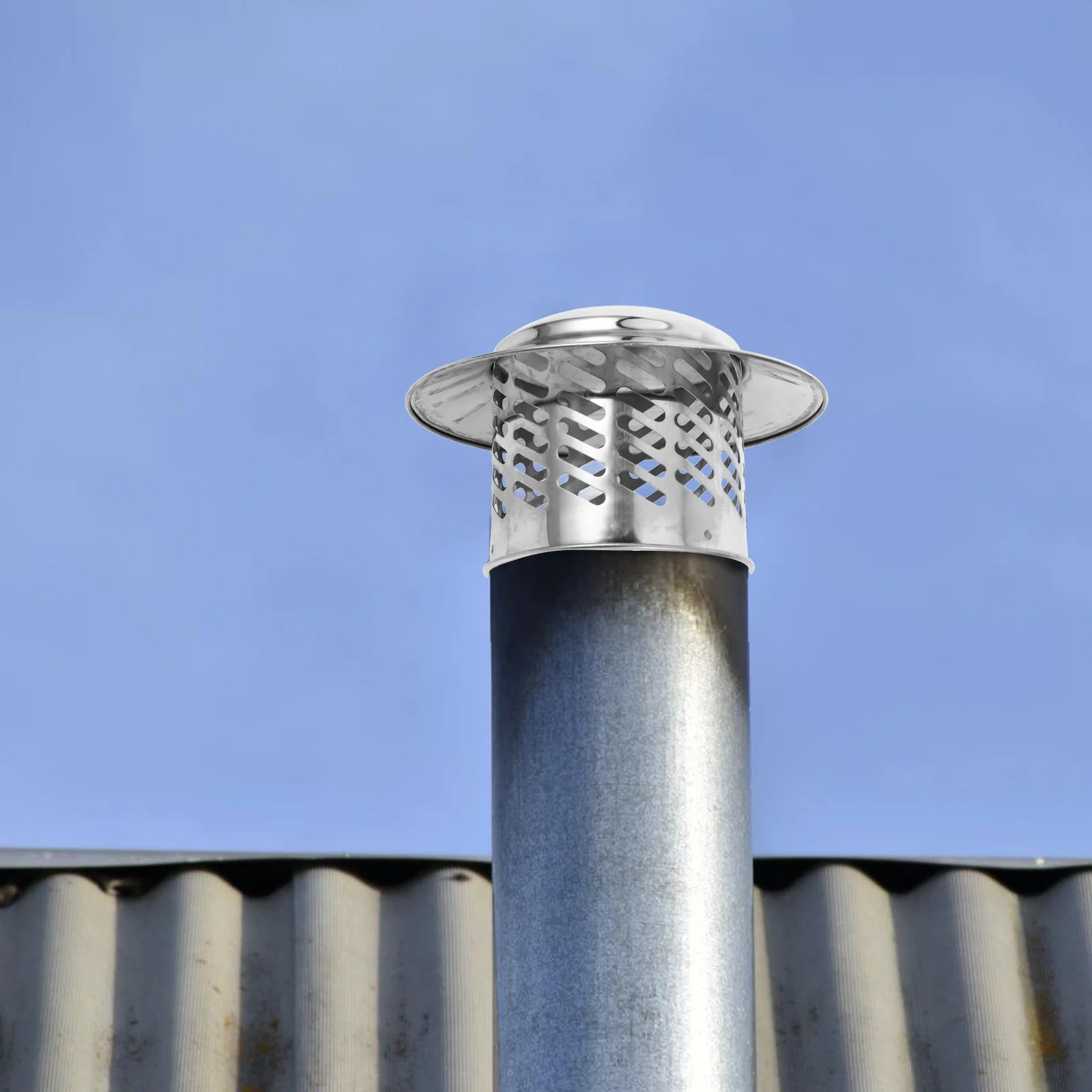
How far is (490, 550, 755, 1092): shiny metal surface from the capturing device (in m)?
2.87

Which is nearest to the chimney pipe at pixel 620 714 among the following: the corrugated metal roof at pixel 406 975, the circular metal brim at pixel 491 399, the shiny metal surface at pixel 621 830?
the shiny metal surface at pixel 621 830

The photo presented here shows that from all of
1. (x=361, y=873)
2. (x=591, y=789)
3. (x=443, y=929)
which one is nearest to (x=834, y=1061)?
(x=443, y=929)

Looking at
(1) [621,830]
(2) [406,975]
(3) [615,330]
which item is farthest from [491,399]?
(2) [406,975]

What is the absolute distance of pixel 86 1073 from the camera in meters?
4.68

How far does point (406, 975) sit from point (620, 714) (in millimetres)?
2386

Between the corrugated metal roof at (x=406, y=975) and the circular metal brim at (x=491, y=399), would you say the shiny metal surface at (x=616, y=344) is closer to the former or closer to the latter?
the circular metal brim at (x=491, y=399)

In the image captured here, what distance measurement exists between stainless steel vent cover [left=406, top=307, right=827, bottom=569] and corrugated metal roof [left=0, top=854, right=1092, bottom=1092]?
7.36 ft

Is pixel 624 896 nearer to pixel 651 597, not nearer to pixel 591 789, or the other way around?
pixel 591 789

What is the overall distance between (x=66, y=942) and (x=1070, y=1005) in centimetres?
318

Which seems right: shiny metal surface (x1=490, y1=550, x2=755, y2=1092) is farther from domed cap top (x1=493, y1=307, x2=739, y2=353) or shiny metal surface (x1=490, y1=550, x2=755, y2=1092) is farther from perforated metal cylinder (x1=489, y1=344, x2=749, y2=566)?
domed cap top (x1=493, y1=307, x2=739, y2=353)

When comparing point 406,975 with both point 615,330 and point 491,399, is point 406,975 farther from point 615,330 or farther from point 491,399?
point 615,330

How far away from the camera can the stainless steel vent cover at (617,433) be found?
10.0ft

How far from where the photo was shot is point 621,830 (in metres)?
2.91

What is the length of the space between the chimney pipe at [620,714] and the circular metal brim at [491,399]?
112 millimetres
